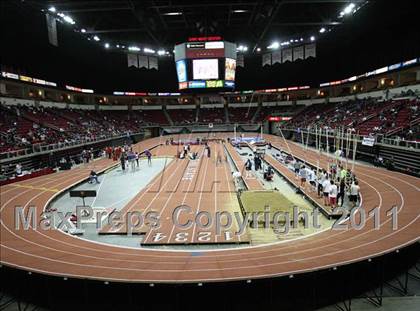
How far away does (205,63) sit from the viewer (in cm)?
3403

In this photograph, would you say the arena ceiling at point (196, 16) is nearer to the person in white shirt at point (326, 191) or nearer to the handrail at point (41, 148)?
the handrail at point (41, 148)

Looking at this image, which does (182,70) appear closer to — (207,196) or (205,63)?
(205,63)

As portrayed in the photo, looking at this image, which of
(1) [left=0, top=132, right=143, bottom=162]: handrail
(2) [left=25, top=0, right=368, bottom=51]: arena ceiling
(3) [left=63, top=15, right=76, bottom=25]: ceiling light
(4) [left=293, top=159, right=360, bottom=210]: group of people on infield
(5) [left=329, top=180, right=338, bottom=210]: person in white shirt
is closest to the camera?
(5) [left=329, top=180, right=338, bottom=210]: person in white shirt

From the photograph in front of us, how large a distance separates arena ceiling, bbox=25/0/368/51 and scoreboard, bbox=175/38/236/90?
3.19 metres

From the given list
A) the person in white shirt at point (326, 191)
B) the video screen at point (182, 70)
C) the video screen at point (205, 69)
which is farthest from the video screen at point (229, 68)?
the person in white shirt at point (326, 191)

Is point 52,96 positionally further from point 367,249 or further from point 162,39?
point 367,249

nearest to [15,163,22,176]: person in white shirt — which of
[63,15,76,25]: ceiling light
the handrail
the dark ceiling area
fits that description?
the handrail

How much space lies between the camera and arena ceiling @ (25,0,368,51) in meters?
26.5

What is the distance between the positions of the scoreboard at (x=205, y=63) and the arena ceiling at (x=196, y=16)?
3193mm

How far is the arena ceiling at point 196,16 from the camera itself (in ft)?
87.1

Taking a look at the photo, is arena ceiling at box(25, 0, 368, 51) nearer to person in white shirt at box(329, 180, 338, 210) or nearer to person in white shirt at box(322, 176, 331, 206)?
person in white shirt at box(322, 176, 331, 206)

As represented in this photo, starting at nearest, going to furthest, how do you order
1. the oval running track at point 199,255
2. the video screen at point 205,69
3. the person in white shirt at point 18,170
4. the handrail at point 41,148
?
1. the oval running track at point 199,255
2. the person in white shirt at point 18,170
3. the handrail at point 41,148
4. the video screen at point 205,69

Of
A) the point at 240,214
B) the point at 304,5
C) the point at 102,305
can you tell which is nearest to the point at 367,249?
the point at 240,214

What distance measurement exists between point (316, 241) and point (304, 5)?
31762mm
